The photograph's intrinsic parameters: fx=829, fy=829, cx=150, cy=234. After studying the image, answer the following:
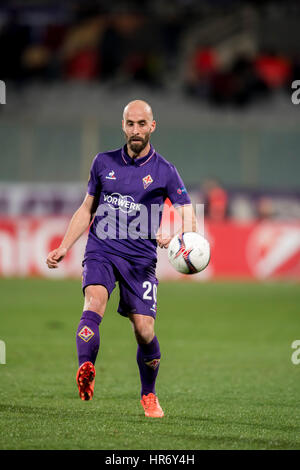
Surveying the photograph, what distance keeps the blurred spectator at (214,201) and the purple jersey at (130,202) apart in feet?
47.9

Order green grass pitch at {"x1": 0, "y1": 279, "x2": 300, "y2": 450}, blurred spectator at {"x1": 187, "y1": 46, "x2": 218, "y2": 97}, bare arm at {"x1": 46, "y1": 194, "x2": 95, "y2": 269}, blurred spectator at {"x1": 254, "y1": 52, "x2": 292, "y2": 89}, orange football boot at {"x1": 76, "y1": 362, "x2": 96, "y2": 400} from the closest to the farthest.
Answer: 1. green grass pitch at {"x1": 0, "y1": 279, "x2": 300, "y2": 450}
2. orange football boot at {"x1": 76, "y1": 362, "x2": 96, "y2": 400}
3. bare arm at {"x1": 46, "y1": 194, "x2": 95, "y2": 269}
4. blurred spectator at {"x1": 187, "y1": 46, "x2": 218, "y2": 97}
5. blurred spectator at {"x1": 254, "y1": 52, "x2": 292, "y2": 89}

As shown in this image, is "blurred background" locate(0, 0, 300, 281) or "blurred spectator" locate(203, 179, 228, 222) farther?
"blurred spectator" locate(203, 179, 228, 222)

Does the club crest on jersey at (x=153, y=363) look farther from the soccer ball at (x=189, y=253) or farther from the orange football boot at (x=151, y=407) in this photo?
the soccer ball at (x=189, y=253)

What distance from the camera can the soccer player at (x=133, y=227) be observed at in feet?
20.5

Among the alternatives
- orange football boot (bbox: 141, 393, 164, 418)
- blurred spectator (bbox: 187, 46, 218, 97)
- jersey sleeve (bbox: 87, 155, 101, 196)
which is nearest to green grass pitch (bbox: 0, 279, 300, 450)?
orange football boot (bbox: 141, 393, 164, 418)

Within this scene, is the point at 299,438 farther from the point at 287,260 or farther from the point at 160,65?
the point at 160,65

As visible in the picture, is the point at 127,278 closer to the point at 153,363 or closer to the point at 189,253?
the point at 189,253

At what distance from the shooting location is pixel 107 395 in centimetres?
730

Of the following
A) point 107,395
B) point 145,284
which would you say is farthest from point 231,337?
point 145,284

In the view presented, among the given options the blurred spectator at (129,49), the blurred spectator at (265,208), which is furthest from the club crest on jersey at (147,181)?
the blurred spectator at (129,49)

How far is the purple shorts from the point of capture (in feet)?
20.4

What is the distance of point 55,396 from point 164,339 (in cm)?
429

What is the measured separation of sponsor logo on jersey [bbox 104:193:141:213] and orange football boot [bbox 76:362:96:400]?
4.28 feet

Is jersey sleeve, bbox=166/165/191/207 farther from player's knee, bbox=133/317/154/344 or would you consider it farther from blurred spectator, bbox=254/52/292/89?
blurred spectator, bbox=254/52/292/89
